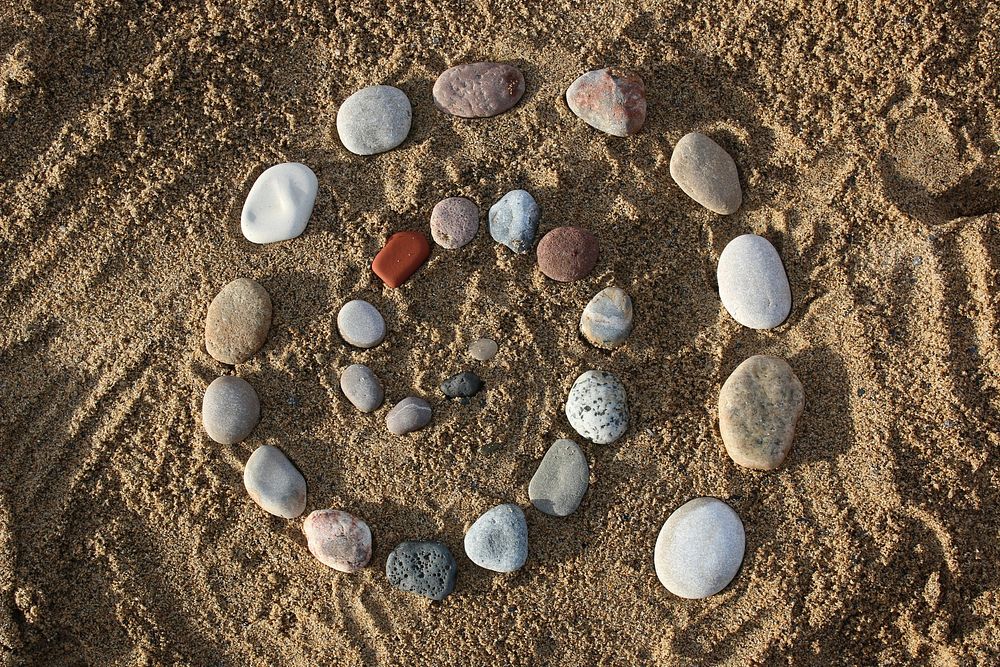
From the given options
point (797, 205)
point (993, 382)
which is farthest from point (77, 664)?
point (993, 382)

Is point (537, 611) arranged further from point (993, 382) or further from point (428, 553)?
point (993, 382)

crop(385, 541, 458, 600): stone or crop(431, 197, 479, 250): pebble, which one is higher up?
crop(431, 197, 479, 250): pebble

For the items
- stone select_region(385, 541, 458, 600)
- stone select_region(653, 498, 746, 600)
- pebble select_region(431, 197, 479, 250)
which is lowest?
stone select_region(653, 498, 746, 600)

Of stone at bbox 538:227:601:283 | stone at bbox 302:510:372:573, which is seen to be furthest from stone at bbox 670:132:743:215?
stone at bbox 302:510:372:573

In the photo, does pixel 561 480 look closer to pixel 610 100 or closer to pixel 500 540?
pixel 500 540

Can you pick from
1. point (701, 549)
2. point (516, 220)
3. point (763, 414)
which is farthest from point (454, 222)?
point (701, 549)

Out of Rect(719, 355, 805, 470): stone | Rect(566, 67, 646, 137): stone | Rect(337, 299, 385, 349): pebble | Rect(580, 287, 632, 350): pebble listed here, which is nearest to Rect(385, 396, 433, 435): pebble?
Rect(337, 299, 385, 349): pebble

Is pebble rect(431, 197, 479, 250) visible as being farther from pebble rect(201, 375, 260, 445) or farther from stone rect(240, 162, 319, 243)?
pebble rect(201, 375, 260, 445)

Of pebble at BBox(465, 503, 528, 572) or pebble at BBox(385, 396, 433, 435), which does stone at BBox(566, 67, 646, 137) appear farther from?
pebble at BBox(465, 503, 528, 572)
